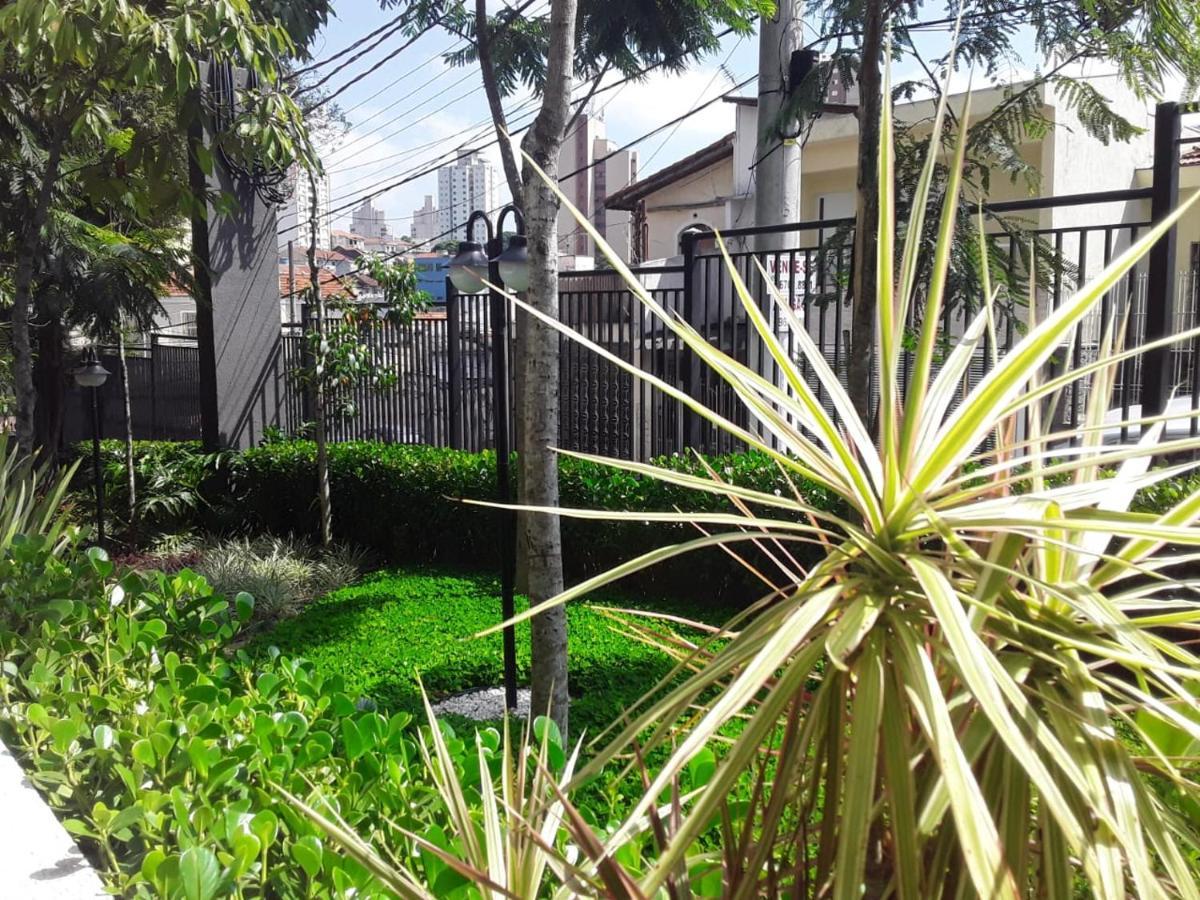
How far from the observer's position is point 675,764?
0.95m

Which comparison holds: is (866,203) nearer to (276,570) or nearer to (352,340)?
(276,570)

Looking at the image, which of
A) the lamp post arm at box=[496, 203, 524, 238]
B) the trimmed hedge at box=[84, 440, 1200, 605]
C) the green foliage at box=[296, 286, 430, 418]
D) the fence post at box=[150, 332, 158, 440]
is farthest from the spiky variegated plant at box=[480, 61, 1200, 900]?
the fence post at box=[150, 332, 158, 440]

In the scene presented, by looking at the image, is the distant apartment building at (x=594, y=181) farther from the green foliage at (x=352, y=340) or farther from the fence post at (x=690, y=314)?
the fence post at (x=690, y=314)

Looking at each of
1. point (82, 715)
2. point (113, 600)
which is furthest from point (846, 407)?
point (113, 600)

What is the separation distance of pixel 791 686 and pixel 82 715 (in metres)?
1.66

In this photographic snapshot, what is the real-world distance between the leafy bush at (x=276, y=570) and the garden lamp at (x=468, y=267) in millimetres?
3173

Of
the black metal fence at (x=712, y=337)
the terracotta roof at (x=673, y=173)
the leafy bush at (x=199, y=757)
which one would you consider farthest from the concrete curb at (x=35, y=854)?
the terracotta roof at (x=673, y=173)

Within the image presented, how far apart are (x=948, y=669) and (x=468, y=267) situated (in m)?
4.32

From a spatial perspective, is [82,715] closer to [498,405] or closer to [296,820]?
[296,820]

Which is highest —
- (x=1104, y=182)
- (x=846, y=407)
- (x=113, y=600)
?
(x=1104, y=182)

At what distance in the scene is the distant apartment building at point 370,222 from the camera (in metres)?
41.7

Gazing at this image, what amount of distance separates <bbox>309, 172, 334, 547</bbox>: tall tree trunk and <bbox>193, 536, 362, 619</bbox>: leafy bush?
1.01 ft

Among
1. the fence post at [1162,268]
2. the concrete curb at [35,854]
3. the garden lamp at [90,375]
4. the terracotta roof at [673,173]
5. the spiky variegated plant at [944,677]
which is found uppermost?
the terracotta roof at [673,173]

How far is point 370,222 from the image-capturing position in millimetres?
45625
